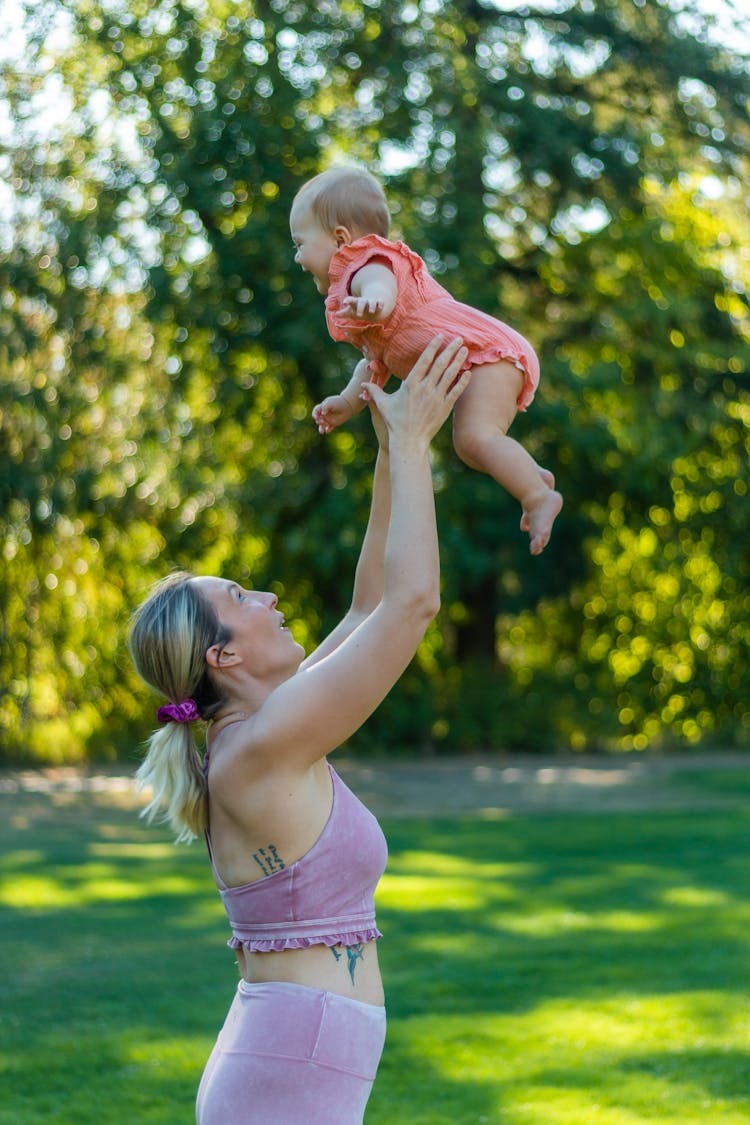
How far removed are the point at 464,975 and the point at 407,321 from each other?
3.81 meters

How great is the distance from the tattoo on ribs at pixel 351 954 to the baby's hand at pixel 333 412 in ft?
3.35

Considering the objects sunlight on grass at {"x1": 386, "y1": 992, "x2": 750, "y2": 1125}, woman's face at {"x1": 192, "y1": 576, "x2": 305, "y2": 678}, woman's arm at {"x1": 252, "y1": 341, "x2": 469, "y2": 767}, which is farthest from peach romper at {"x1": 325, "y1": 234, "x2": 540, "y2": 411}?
sunlight on grass at {"x1": 386, "y1": 992, "x2": 750, "y2": 1125}

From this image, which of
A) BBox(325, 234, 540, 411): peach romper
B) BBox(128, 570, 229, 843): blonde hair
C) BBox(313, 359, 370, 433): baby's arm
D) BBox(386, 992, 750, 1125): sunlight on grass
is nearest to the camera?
BBox(128, 570, 229, 843): blonde hair

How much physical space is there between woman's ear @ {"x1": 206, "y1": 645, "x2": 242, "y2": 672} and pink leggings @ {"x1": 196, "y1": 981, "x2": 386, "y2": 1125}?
0.49 m

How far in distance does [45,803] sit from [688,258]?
7.14 m

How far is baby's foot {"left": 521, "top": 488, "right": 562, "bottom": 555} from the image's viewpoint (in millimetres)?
2654

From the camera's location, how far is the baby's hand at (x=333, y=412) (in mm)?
2891

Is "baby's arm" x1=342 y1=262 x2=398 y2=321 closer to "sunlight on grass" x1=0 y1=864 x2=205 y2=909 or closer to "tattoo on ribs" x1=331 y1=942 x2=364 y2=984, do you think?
"tattoo on ribs" x1=331 y1=942 x2=364 y2=984

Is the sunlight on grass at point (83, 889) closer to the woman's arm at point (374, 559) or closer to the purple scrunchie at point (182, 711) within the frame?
the woman's arm at point (374, 559)

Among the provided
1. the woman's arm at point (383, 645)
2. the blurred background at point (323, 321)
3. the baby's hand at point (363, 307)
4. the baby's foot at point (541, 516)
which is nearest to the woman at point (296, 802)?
the woman's arm at point (383, 645)

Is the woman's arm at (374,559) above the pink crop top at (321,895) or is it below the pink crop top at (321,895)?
above

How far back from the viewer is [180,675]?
2.40m

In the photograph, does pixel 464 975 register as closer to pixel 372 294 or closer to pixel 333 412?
pixel 333 412

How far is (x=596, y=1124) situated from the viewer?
163 inches
